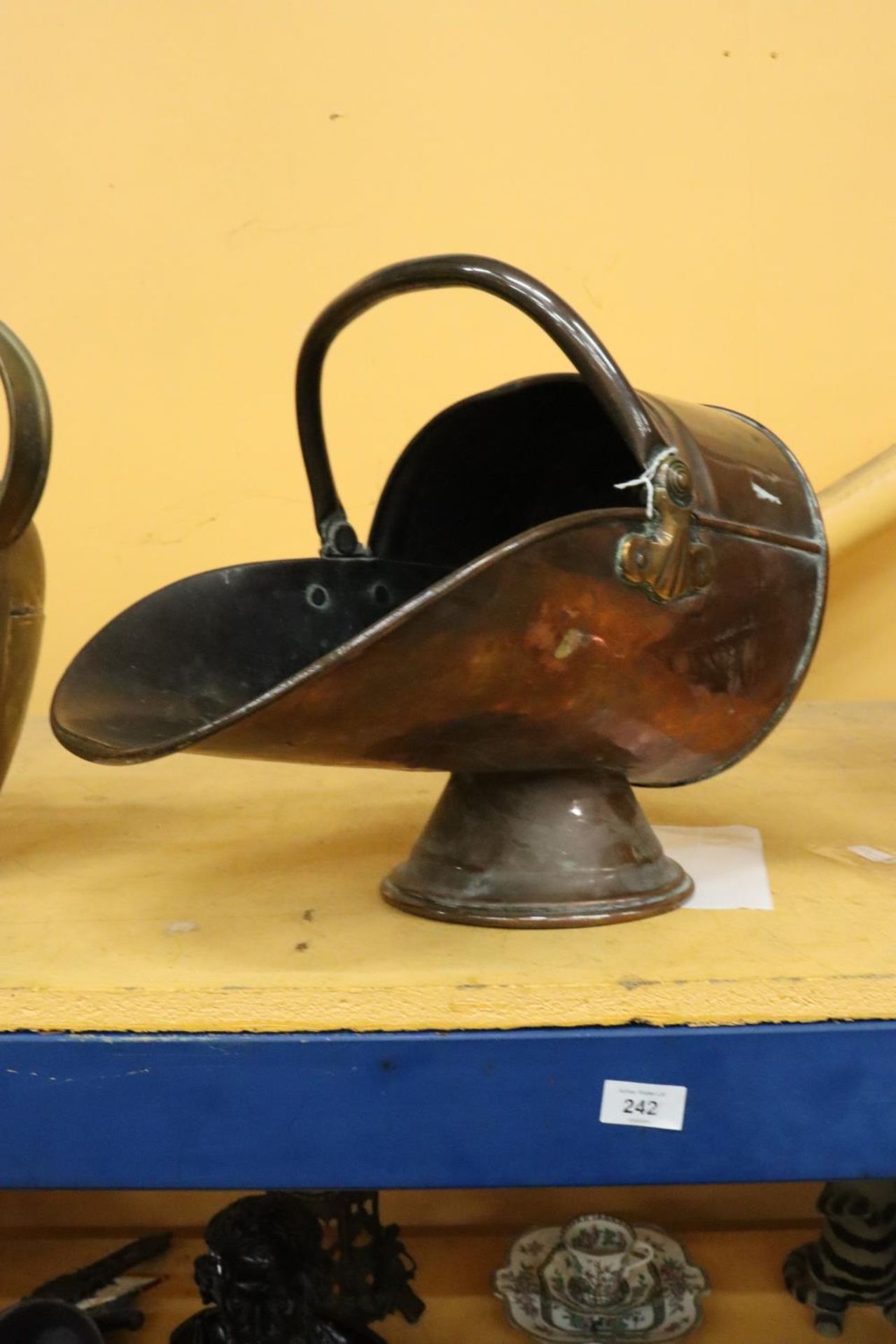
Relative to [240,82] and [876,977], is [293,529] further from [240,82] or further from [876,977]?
[876,977]

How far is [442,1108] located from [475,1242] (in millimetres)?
779

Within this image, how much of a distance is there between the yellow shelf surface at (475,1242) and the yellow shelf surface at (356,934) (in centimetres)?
49

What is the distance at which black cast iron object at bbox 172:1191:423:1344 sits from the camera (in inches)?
40.3

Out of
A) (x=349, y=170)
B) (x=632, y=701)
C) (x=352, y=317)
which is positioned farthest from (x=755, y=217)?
(x=632, y=701)

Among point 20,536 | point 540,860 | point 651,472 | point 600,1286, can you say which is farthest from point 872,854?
point 20,536

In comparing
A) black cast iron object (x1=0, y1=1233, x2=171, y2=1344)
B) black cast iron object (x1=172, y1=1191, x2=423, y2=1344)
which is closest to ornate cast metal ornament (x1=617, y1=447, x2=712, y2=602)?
black cast iron object (x1=172, y1=1191, x2=423, y2=1344)

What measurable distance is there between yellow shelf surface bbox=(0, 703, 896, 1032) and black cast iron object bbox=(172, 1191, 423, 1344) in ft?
1.06

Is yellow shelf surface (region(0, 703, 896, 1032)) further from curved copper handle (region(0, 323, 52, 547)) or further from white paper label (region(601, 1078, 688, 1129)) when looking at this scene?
curved copper handle (region(0, 323, 52, 547))

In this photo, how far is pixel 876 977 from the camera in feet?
2.28

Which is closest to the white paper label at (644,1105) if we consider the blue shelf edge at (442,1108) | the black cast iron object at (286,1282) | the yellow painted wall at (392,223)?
the blue shelf edge at (442,1108)

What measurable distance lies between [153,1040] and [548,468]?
53 centimetres

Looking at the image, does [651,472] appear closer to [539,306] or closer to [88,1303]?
[539,306]

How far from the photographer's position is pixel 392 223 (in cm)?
173

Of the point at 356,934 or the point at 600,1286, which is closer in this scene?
the point at 356,934
